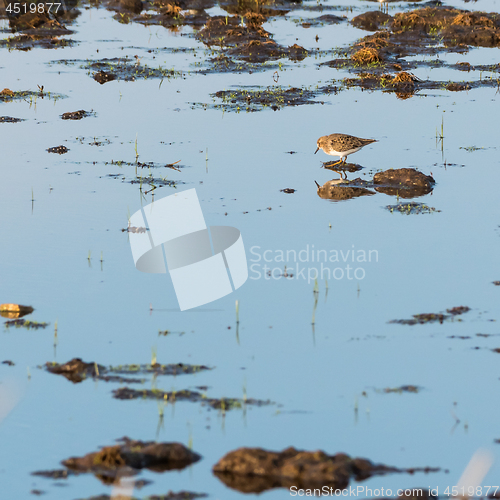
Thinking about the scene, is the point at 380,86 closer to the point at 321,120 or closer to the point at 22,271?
the point at 321,120

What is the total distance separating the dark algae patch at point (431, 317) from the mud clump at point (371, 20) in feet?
85.9

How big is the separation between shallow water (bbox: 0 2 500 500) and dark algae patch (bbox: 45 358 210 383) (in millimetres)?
114

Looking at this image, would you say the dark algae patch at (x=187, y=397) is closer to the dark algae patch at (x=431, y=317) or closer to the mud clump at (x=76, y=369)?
the mud clump at (x=76, y=369)

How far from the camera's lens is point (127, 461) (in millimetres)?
5824

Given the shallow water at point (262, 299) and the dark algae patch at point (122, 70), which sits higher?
the dark algae patch at point (122, 70)

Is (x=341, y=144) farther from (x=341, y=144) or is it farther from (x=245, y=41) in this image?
(x=245, y=41)

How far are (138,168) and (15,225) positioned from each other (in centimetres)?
344

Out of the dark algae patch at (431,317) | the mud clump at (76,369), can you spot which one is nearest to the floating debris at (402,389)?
the dark algae patch at (431,317)

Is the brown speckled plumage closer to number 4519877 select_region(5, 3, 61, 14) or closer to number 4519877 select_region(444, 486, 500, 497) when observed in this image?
number 4519877 select_region(444, 486, 500, 497)

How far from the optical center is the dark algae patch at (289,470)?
5590mm

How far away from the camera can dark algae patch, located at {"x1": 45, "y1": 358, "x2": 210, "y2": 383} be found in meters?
7.23

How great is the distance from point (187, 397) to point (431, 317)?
2968mm

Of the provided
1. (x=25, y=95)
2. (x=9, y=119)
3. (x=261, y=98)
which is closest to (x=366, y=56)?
(x=261, y=98)

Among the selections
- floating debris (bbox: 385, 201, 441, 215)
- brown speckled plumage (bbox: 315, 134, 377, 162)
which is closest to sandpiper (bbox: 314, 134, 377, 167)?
brown speckled plumage (bbox: 315, 134, 377, 162)
